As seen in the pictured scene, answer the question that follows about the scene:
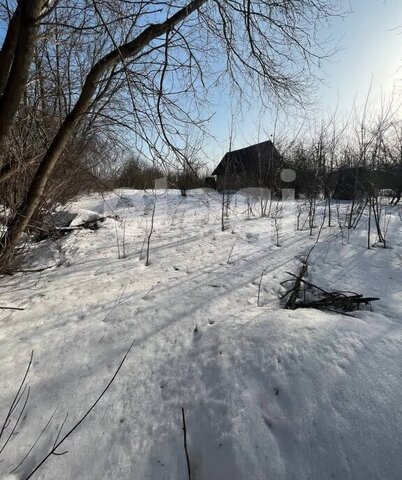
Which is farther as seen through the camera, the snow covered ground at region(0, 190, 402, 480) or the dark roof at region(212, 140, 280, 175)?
the dark roof at region(212, 140, 280, 175)

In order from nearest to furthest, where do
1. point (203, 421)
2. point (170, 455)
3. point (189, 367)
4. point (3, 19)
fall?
point (170, 455) → point (203, 421) → point (189, 367) → point (3, 19)

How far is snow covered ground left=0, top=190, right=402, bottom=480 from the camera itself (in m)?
1.17

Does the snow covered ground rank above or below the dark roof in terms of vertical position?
below

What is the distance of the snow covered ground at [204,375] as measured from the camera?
1.17m

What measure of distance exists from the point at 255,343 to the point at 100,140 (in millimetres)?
5160

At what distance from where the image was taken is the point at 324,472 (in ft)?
3.57

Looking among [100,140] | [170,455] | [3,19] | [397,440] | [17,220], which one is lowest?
[170,455]

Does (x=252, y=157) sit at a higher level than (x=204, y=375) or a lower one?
higher

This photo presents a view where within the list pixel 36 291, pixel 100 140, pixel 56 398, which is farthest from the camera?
pixel 100 140

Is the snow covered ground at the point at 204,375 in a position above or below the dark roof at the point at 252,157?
below

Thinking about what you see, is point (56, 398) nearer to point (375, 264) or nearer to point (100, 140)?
point (375, 264)

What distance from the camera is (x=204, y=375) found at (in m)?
1.62

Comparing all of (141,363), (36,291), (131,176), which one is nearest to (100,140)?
(36,291)

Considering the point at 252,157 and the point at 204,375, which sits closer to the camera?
the point at 204,375
